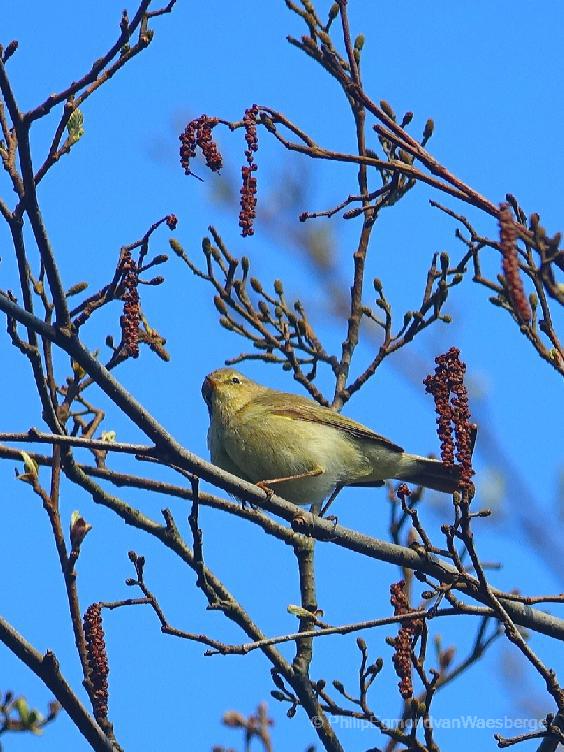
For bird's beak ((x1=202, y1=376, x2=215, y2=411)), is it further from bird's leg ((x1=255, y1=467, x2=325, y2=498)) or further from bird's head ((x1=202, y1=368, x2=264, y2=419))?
bird's leg ((x1=255, y1=467, x2=325, y2=498))

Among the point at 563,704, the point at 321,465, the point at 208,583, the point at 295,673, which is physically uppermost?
the point at 321,465

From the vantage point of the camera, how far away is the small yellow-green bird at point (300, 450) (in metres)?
6.81

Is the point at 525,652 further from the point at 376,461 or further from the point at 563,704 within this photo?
the point at 376,461

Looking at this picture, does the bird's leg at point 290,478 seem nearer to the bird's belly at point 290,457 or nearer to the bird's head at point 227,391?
the bird's belly at point 290,457

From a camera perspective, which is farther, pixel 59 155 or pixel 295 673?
pixel 295 673

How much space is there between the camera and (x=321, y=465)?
22.6 ft

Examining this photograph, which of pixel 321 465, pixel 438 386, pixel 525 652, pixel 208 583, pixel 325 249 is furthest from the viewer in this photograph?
pixel 321 465

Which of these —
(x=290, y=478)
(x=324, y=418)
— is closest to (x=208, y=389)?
(x=324, y=418)

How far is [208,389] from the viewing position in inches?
302

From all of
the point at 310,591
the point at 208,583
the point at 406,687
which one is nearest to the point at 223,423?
the point at 310,591

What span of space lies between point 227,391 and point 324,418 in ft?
2.61

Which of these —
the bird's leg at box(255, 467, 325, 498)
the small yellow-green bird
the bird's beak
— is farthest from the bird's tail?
the bird's beak

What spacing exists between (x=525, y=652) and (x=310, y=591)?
2072mm

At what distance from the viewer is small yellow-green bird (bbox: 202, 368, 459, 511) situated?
6.81 m
